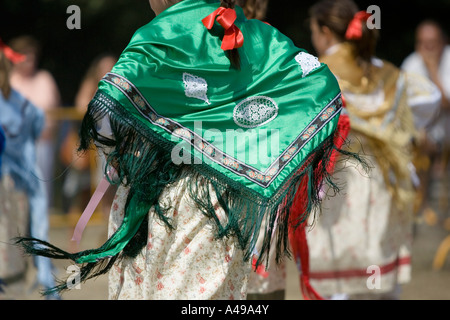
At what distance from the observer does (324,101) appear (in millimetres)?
3191

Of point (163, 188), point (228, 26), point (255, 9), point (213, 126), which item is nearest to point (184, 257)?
point (163, 188)

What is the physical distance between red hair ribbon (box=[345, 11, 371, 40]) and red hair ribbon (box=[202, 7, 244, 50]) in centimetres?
213

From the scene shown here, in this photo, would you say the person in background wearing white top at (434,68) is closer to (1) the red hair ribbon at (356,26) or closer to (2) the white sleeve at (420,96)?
(2) the white sleeve at (420,96)

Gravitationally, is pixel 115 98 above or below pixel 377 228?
above

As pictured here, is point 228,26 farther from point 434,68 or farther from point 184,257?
point 434,68

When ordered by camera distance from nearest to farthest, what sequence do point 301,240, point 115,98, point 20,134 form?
1. point 115,98
2. point 301,240
3. point 20,134

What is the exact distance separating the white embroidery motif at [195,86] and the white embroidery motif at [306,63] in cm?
39

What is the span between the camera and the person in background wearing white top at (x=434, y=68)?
9086 millimetres

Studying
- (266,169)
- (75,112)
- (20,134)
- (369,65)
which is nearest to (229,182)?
(266,169)

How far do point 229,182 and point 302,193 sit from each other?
11.6 inches

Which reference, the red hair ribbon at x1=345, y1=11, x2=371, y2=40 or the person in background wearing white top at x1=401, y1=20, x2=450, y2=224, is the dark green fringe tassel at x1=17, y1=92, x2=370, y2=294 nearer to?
the red hair ribbon at x1=345, y1=11, x2=371, y2=40

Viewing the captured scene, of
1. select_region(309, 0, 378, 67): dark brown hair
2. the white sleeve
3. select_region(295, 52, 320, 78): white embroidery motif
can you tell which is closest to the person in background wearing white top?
the white sleeve

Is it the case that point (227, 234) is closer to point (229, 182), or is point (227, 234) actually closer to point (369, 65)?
point (229, 182)

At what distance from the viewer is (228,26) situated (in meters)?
3.05
